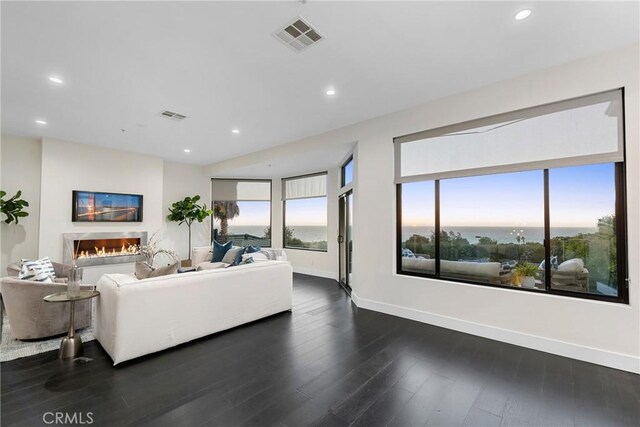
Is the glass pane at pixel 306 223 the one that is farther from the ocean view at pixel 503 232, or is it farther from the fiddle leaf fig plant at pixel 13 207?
the fiddle leaf fig plant at pixel 13 207

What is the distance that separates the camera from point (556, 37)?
259 centimetres

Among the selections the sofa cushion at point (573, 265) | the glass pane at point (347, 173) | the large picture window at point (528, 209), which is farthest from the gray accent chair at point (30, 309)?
the sofa cushion at point (573, 265)

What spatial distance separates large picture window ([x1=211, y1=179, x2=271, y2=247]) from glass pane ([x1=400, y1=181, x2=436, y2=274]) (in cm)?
517

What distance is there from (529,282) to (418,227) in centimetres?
150

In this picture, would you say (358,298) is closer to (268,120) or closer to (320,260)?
(320,260)

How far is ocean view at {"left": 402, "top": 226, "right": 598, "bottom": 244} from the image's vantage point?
3.07 m

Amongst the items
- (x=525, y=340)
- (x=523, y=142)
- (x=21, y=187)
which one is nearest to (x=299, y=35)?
(x=523, y=142)

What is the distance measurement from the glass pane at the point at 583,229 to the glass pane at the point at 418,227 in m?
1.38

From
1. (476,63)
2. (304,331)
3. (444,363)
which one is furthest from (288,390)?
(476,63)

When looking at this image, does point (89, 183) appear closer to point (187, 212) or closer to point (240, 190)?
point (187, 212)

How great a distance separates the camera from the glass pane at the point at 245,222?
848 centimetres

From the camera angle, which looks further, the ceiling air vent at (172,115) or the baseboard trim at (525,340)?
the ceiling air vent at (172,115)

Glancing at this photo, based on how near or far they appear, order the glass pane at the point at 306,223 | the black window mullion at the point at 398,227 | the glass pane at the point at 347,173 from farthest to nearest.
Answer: the glass pane at the point at 306,223, the glass pane at the point at 347,173, the black window mullion at the point at 398,227

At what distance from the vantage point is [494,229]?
3604mm
